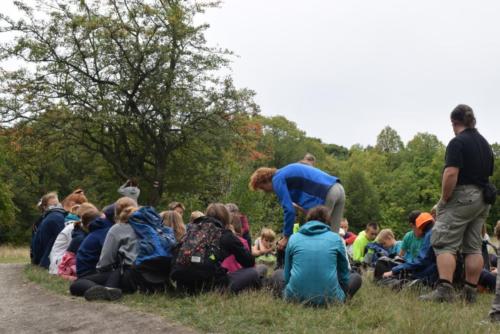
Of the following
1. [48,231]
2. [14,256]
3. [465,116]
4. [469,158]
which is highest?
[465,116]

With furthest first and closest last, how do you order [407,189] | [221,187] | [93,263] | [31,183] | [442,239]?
[407,189], [31,183], [221,187], [93,263], [442,239]

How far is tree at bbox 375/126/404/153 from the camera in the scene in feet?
277

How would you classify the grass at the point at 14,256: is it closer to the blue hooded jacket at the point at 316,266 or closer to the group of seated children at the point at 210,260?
the group of seated children at the point at 210,260

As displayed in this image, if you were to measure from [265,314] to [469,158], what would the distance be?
111 inches

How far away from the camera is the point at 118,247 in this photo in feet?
22.1

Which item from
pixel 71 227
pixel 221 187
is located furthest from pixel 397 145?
pixel 71 227

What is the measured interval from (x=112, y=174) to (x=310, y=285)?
2182cm

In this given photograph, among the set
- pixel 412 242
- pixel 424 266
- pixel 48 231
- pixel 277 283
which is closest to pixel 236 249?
pixel 277 283

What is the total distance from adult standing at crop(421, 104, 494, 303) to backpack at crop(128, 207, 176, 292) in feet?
9.56

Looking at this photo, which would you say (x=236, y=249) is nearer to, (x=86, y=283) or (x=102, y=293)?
(x=102, y=293)

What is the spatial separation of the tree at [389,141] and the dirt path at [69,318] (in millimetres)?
80337

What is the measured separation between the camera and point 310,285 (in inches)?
219

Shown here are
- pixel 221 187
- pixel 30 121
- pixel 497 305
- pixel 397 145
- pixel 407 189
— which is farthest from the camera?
pixel 397 145

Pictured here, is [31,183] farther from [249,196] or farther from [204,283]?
[204,283]
